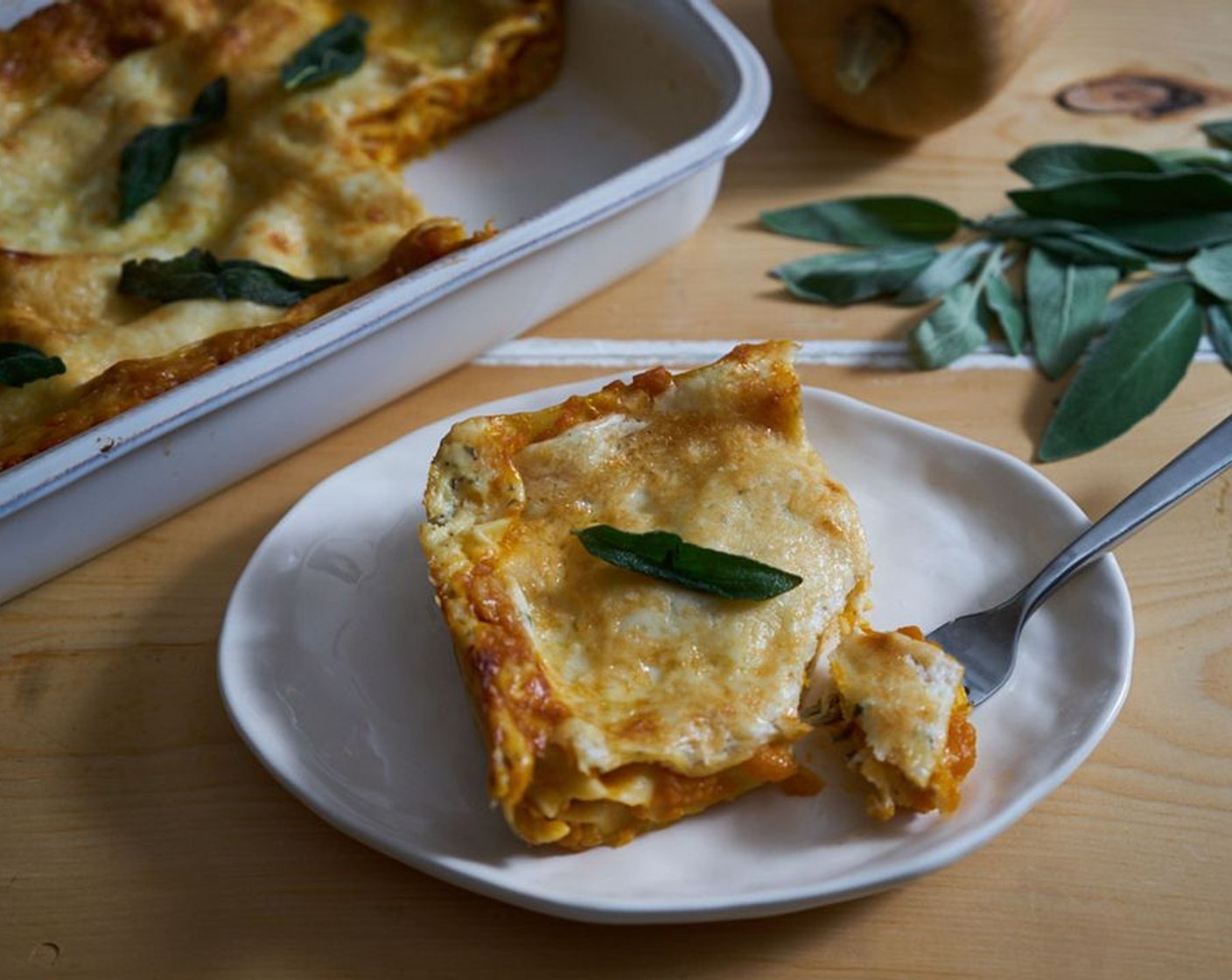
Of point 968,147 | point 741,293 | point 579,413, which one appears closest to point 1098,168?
point 968,147

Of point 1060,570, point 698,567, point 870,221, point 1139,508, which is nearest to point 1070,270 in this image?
point 870,221

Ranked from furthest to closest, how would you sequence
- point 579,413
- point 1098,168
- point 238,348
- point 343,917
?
point 1098,168 → point 238,348 → point 579,413 → point 343,917

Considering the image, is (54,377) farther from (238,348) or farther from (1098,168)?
(1098,168)

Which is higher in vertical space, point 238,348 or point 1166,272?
point 238,348

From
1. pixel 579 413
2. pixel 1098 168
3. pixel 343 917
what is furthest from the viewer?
pixel 1098 168

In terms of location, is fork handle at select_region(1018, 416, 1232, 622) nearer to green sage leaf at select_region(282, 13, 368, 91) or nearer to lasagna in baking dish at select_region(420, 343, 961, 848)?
lasagna in baking dish at select_region(420, 343, 961, 848)

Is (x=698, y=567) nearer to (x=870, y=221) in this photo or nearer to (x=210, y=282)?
(x=210, y=282)

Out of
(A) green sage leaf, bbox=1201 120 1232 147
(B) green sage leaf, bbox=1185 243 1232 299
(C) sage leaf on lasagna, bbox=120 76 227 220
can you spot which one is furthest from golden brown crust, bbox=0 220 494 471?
(A) green sage leaf, bbox=1201 120 1232 147
